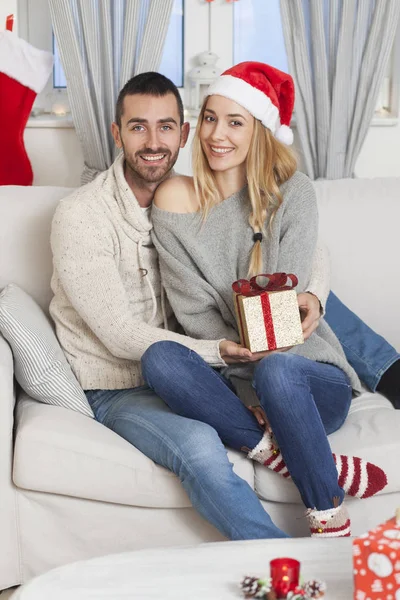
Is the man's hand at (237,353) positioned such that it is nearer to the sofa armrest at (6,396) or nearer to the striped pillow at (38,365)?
the striped pillow at (38,365)

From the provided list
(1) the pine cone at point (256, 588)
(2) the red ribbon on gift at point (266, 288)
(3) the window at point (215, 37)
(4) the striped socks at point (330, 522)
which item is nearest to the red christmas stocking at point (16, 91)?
(3) the window at point (215, 37)

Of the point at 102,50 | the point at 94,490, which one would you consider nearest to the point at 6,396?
the point at 94,490

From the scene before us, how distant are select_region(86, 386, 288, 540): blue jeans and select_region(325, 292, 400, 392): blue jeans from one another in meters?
0.59

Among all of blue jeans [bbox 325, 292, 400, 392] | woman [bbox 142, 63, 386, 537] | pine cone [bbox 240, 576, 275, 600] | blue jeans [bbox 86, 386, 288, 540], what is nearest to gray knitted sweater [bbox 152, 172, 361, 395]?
woman [bbox 142, 63, 386, 537]

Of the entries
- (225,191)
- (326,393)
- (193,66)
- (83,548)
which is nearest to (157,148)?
(225,191)

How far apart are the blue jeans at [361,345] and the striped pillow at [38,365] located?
2.44 feet

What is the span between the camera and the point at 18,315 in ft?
7.17

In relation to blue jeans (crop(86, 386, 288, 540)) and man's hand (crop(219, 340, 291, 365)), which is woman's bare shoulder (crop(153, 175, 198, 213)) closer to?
man's hand (crop(219, 340, 291, 365))

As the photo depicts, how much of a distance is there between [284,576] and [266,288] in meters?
0.92

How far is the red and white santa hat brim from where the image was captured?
9.95 ft

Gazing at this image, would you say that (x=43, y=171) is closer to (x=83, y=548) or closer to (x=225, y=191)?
(x=225, y=191)

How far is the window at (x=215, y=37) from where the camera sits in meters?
3.37

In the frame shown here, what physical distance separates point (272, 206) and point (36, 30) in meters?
1.55

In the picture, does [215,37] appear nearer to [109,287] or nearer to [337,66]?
[337,66]
